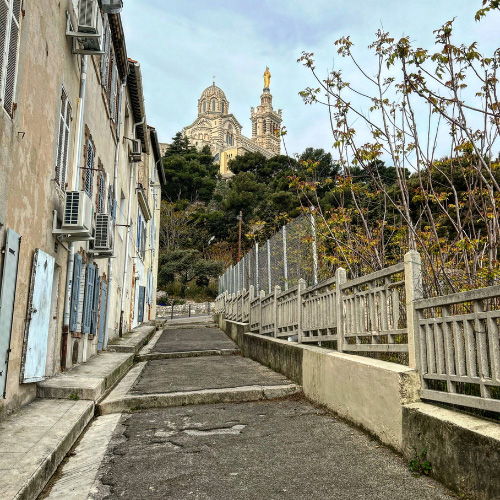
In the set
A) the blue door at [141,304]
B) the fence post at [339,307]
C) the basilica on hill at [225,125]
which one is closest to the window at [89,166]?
the fence post at [339,307]

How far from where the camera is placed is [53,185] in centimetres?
618

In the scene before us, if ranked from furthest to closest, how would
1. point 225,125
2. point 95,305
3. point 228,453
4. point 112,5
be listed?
1. point 225,125
2. point 95,305
3. point 112,5
4. point 228,453

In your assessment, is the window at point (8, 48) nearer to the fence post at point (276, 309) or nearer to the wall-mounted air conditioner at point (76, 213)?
the wall-mounted air conditioner at point (76, 213)

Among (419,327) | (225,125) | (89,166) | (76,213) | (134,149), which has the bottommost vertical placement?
(419,327)

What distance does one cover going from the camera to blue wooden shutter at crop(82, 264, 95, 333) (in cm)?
827

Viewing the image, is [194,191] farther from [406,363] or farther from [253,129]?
[253,129]

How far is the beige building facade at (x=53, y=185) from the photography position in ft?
14.9

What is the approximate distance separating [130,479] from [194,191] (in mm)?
59200

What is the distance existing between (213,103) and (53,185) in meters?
124

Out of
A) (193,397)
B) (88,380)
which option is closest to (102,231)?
(88,380)

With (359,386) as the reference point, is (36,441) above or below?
below

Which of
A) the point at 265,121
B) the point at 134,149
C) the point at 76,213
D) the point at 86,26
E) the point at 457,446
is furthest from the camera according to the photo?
the point at 265,121

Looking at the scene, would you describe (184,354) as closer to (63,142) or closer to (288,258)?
(288,258)

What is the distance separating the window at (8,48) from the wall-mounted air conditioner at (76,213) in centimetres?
211
